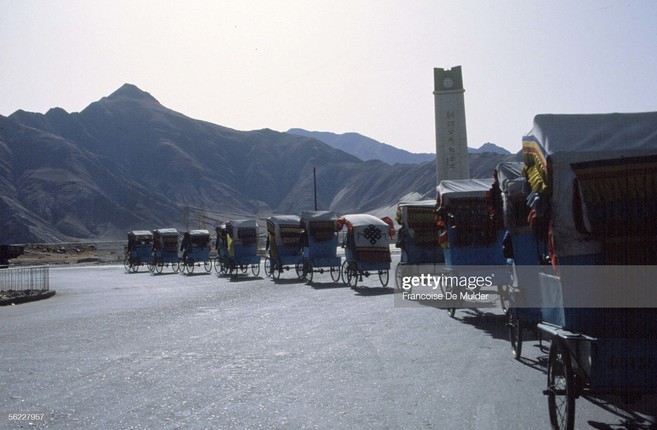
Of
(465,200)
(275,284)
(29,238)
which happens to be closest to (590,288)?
(465,200)

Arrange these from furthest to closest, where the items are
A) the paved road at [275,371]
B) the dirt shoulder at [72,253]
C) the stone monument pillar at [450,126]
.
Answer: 1. the dirt shoulder at [72,253]
2. the stone monument pillar at [450,126]
3. the paved road at [275,371]

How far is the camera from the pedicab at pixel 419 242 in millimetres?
18609

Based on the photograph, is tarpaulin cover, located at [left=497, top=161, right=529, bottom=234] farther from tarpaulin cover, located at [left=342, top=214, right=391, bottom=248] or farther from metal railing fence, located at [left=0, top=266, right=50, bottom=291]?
metal railing fence, located at [left=0, top=266, right=50, bottom=291]

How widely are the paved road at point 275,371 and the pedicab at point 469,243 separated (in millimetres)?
680

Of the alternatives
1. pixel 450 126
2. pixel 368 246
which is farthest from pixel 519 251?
pixel 450 126

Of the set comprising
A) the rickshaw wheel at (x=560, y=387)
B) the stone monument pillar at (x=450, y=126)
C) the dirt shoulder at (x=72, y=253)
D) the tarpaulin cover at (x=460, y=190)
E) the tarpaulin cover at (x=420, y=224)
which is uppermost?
the stone monument pillar at (x=450, y=126)

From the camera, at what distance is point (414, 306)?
54.5 feet

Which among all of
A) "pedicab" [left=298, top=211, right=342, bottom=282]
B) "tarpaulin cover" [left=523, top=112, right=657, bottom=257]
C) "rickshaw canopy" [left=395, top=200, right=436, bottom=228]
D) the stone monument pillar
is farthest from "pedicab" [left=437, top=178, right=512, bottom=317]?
the stone monument pillar

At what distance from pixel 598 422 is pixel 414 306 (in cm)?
1027

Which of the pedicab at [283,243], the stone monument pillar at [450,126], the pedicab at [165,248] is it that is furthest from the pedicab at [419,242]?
the stone monument pillar at [450,126]

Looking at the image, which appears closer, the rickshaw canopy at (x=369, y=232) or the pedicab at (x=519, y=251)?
the pedicab at (x=519, y=251)

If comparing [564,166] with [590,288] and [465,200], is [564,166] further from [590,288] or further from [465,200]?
[465,200]

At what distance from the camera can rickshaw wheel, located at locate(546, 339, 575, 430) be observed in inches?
215

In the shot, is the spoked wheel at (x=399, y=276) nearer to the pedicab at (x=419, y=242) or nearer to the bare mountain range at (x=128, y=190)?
the pedicab at (x=419, y=242)
